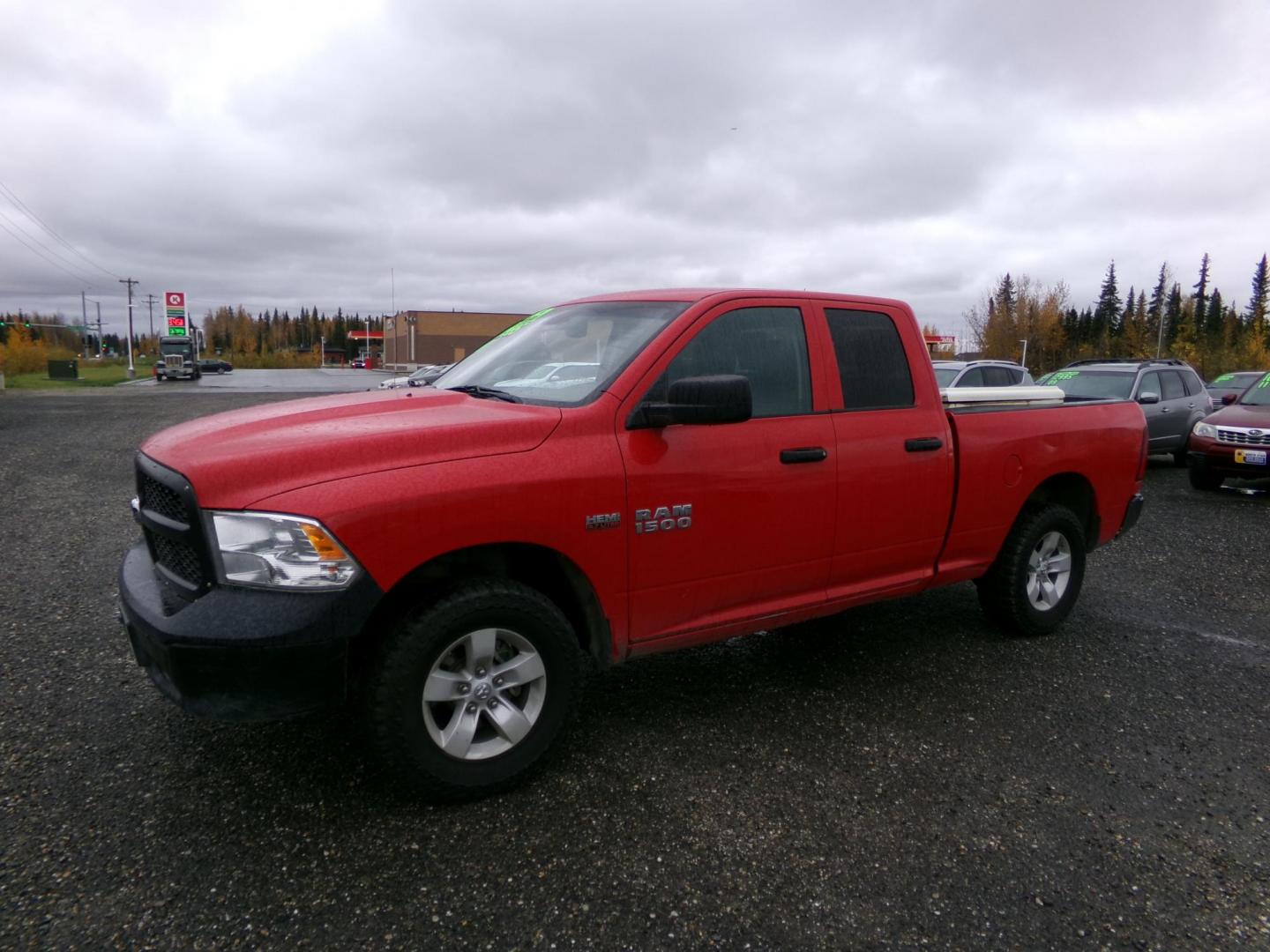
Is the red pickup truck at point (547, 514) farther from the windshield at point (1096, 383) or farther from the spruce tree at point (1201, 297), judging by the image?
the spruce tree at point (1201, 297)

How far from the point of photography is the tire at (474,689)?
9.10ft

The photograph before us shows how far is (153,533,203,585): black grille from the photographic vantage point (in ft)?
8.96

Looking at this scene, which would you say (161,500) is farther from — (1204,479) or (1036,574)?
(1204,479)

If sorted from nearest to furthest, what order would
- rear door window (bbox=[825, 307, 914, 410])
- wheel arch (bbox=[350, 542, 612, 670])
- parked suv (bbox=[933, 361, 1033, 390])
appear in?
wheel arch (bbox=[350, 542, 612, 670]) < rear door window (bbox=[825, 307, 914, 410]) < parked suv (bbox=[933, 361, 1033, 390])

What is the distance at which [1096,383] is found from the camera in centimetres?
1280

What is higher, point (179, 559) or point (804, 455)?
point (804, 455)

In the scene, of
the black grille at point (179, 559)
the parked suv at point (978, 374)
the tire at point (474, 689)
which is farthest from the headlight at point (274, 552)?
the parked suv at point (978, 374)

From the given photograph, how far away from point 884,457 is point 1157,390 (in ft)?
36.7

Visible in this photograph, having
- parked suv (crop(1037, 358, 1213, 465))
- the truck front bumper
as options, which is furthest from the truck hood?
parked suv (crop(1037, 358, 1213, 465))

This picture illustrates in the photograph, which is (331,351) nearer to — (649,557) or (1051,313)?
(1051,313)

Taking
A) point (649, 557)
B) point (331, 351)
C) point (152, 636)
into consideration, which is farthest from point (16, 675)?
point (331, 351)

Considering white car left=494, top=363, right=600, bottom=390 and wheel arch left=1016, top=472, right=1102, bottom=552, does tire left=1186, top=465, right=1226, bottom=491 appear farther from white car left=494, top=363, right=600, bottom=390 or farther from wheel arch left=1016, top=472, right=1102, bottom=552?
white car left=494, top=363, right=600, bottom=390

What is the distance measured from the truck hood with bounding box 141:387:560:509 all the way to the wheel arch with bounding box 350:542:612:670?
39cm

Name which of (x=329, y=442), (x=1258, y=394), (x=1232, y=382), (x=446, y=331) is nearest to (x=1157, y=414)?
(x=1258, y=394)
